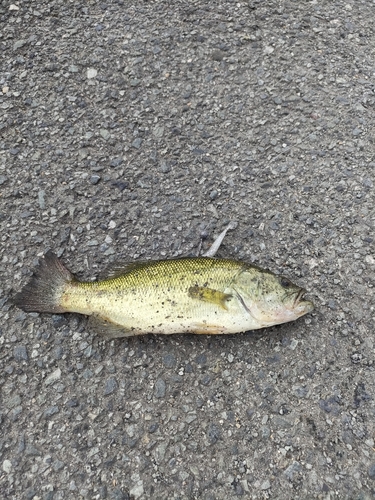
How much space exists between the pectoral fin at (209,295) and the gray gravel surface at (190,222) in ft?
1.12

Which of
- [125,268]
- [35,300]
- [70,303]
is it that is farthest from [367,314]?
[35,300]

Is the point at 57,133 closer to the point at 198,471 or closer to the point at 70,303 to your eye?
the point at 70,303

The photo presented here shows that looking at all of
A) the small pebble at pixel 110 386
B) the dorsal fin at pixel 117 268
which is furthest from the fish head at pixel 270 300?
the small pebble at pixel 110 386

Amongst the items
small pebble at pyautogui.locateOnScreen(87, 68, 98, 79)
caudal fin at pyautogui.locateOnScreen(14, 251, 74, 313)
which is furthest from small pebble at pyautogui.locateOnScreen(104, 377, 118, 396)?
small pebble at pyautogui.locateOnScreen(87, 68, 98, 79)

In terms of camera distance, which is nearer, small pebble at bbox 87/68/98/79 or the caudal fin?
the caudal fin

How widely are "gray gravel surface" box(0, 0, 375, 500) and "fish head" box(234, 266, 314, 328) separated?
0.19 m

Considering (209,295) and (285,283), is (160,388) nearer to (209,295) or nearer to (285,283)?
(209,295)

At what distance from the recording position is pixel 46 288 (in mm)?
3367

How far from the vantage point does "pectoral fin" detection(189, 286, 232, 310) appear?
3.18 metres

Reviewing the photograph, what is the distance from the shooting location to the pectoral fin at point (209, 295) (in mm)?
3180

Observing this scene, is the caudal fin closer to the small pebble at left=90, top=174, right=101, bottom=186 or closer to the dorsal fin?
the dorsal fin

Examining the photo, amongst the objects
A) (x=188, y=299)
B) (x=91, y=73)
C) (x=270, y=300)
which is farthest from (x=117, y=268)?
(x=91, y=73)

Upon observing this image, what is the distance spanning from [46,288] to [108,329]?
56 cm

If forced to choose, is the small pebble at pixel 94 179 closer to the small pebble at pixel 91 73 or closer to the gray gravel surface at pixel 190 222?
the gray gravel surface at pixel 190 222
